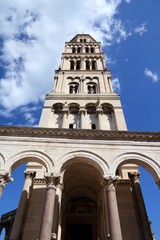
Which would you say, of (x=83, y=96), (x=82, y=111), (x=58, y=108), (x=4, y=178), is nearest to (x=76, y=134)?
(x=4, y=178)

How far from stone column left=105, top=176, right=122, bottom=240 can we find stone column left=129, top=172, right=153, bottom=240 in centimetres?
325

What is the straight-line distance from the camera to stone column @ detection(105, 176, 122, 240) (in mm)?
10267

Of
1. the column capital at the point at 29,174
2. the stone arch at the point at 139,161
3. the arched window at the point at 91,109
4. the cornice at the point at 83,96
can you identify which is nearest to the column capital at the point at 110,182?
Result: the stone arch at the point at 139,161

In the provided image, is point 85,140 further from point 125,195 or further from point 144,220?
point 144,220

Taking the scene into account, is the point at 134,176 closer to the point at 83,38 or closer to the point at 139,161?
the point at 139,161

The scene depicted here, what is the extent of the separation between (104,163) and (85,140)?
2357mm

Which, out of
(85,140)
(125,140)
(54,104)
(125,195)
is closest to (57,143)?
(85,140)

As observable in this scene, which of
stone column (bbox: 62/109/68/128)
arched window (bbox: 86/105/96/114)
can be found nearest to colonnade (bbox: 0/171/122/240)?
stone column (bbox: 62/109/68/128)

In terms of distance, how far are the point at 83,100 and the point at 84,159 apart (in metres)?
10.5

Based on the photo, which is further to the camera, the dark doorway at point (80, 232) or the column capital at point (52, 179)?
the dark doorway at point (80, 232)

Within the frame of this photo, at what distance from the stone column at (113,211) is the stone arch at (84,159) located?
919 millimetres

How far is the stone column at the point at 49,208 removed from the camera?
33.5 ft

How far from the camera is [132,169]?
54.0 ft

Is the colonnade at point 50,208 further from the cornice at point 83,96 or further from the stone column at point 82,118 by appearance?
the cornice at point 83,96
